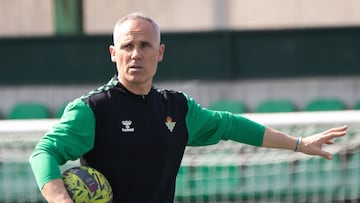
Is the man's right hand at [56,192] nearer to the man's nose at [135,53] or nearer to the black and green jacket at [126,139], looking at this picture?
the black and green jacket at [126,139]

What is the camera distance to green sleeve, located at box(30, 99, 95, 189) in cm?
371

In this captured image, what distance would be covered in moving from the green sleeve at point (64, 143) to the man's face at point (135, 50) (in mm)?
268

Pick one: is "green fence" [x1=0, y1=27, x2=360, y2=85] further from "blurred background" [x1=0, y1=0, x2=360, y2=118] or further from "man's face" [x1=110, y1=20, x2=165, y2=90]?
"man's face" [x1=110, y1=20, x2=165, y2=90]

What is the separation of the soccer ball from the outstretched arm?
1067mm

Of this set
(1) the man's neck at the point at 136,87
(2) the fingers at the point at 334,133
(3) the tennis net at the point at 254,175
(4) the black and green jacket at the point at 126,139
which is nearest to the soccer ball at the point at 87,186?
(4) the black and green jacket at the point at 126,139

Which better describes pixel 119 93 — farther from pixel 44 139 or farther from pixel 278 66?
pixel 278 66

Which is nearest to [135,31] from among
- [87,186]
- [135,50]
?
[135,50]

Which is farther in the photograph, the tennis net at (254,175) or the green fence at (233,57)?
the green fence at (233,57)

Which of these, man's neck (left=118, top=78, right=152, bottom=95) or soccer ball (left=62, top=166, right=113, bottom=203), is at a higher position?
man's neck (left=118, top=78, right=152, bottom=95)

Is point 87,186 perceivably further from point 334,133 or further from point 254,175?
point 254,175

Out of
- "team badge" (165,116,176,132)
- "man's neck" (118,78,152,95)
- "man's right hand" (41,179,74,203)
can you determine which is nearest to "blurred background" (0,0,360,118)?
"team badge" (165,116,176,132)

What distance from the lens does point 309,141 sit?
4668 millimetres

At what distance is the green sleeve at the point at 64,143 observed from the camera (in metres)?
3.71

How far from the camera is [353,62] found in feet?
38.7
